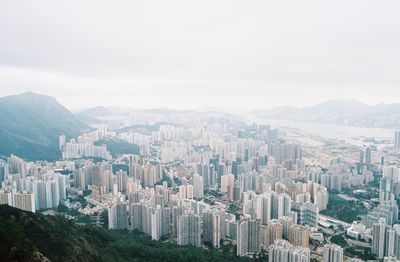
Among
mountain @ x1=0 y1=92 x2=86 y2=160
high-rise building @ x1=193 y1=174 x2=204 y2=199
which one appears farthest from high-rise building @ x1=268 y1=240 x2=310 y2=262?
mountain @ x1=0 y1=92 x2=86 y2=160

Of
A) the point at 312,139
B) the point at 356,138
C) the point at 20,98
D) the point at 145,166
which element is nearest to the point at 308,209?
the point at 145,166

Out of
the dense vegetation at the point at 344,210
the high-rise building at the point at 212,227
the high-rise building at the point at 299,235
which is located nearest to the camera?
the high-rise building at the point at 299,235

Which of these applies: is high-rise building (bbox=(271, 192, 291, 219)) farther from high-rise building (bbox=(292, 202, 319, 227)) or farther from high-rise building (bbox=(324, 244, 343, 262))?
high-rise building (bbox=(324, 244, 343, 262))

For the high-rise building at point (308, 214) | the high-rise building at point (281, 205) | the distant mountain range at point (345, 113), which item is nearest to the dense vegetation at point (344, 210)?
the high-rise building at point (308, 214)

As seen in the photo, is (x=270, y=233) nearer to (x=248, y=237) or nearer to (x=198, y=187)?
(x=248, y=237)

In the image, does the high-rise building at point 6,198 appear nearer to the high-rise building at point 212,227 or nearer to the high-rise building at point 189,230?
the high-rise building at point 189,230
